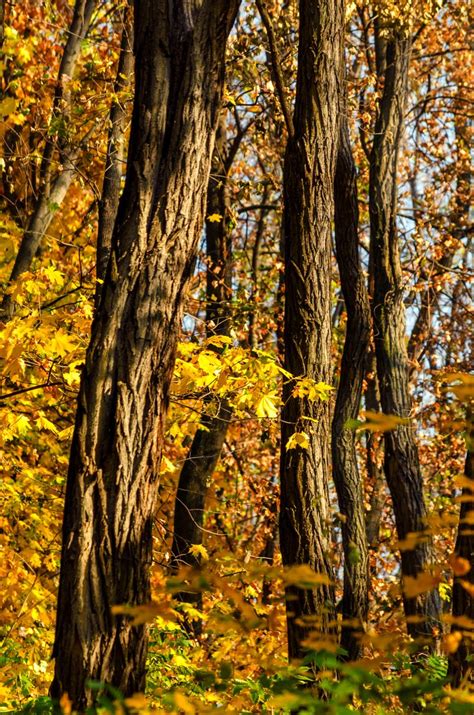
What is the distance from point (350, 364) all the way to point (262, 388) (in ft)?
11.3

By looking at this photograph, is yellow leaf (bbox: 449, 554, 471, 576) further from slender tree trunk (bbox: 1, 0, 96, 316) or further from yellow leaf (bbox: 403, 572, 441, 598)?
slender tree trunk (bbox: 1, 0, 96, 316)

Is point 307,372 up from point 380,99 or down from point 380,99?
down

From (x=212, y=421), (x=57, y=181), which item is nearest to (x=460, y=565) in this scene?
(x=212, y=421)

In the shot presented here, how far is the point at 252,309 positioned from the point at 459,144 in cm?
622

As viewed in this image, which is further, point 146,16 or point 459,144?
point 459,144

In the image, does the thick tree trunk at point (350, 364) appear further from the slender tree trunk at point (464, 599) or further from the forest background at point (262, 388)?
the slender tree trunk at point (464, 599)

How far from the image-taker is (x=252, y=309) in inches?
352

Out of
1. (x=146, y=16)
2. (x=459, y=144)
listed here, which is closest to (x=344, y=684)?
(x=146, y=16)

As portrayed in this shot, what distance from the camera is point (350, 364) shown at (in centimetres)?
891

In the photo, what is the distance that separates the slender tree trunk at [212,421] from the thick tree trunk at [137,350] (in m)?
4.19

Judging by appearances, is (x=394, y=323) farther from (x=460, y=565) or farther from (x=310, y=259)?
(x=460, y=565)

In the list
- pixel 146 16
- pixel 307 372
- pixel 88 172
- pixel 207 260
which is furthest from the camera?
pixel 88 172

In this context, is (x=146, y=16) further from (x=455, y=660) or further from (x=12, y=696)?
(x=12, y=696)

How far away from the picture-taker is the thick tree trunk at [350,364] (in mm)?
8367
